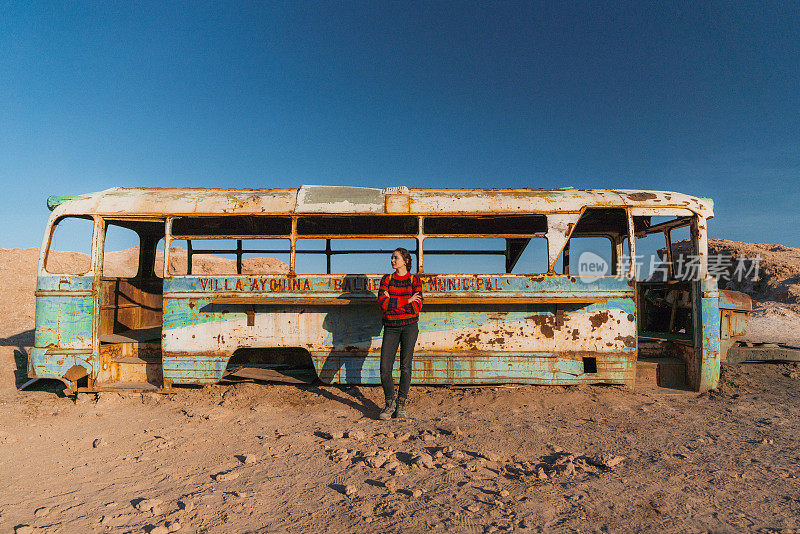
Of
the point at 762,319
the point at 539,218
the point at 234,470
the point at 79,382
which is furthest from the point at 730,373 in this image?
the point at 762,319

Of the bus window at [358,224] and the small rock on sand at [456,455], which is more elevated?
the bus window at [358,224]

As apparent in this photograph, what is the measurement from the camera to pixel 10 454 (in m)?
3.73

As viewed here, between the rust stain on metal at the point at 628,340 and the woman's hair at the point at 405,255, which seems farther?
the rust stain on metal at the point at 628,340

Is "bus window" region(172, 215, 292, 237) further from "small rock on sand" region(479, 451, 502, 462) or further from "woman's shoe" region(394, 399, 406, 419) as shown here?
"small rock on sand" region(479, 451, 502, 462)

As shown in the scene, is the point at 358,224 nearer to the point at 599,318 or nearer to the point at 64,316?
the point at 599,318

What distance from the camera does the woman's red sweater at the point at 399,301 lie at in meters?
4.25

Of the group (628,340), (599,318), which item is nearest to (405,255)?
(599,318)

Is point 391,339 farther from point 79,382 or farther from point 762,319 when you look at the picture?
point 762,319

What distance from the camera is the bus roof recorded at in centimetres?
517

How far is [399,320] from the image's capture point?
168 inches

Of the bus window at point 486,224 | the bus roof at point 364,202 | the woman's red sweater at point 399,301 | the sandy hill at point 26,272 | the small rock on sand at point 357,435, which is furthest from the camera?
the sandy hill at point 26,272

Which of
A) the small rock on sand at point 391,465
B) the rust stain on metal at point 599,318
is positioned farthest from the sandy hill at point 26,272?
the rust stain on metal at point 599,318

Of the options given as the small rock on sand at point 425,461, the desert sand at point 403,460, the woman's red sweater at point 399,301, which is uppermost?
the woman's red sweater at point 399,301

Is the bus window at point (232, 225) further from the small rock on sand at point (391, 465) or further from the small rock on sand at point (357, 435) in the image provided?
the small rock on sand at point (391, 465)
